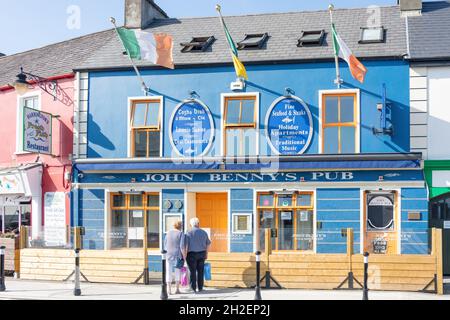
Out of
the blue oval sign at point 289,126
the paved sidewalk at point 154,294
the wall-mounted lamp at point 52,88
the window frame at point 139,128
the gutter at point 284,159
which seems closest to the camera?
the paved sidewalk at point 154,294

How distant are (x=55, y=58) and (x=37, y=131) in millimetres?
4102

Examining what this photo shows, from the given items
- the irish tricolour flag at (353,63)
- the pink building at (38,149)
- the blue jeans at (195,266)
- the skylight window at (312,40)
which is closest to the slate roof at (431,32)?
the irish tricolour flag at (353,63)

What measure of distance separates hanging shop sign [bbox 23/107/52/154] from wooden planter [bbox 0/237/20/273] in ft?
8.59

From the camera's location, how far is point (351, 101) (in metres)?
17.1

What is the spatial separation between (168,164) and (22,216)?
18.5 ft

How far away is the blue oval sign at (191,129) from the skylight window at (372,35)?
16.1 feet

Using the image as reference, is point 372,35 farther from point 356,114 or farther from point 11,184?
point 11,184

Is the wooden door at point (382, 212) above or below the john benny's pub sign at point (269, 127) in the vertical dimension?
below

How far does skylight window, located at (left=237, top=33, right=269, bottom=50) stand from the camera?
18.4 meters

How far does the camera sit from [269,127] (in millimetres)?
17391

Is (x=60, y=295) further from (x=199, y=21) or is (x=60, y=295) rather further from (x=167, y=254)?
(x=199, y=21)

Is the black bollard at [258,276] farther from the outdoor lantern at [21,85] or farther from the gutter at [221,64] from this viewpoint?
the outdoor lantern at [21,85]

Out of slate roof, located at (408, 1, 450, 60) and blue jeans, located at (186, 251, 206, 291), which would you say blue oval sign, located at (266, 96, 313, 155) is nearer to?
slate roof, located at (408, 1, 450, 60)

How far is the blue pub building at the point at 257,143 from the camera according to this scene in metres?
16.5
